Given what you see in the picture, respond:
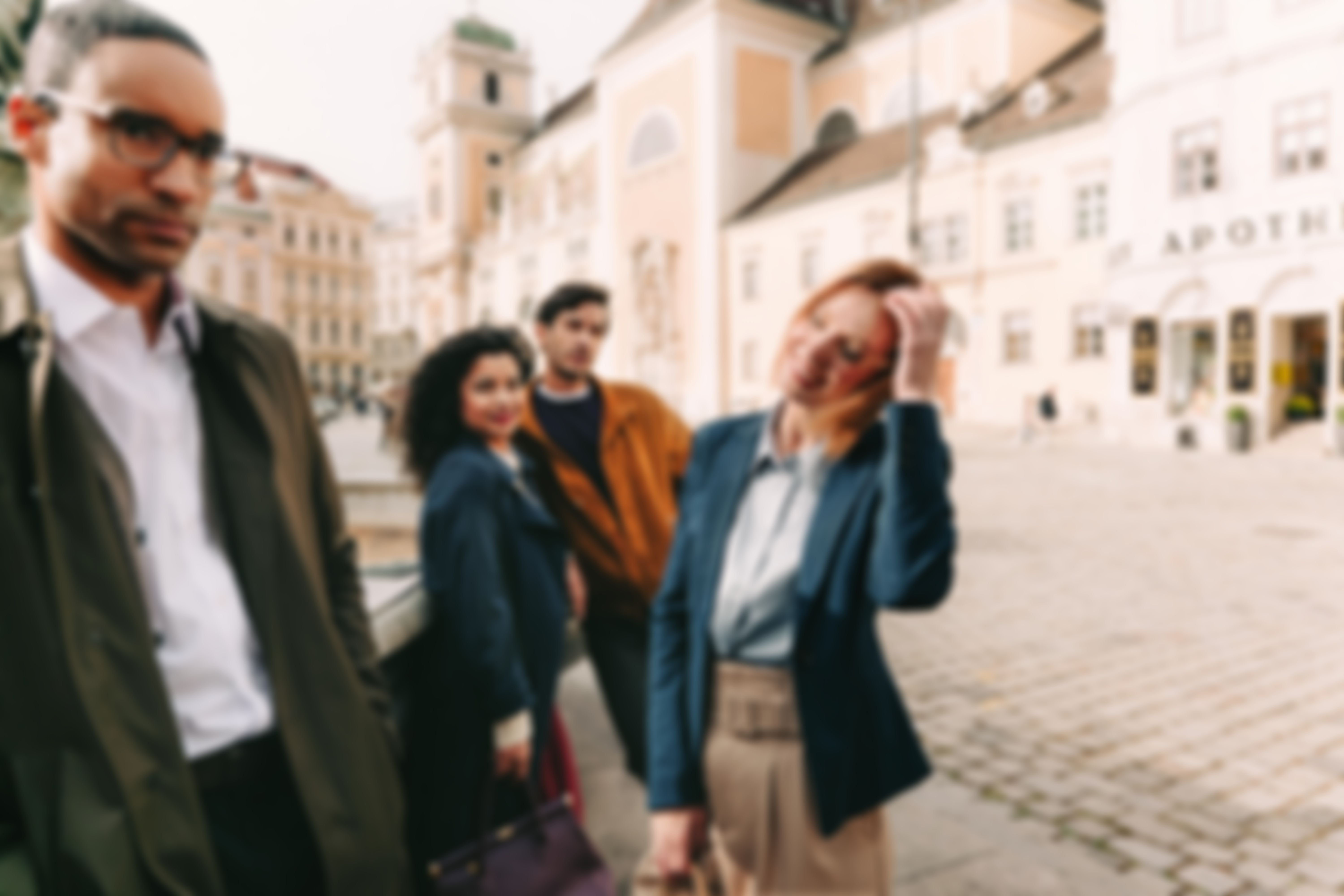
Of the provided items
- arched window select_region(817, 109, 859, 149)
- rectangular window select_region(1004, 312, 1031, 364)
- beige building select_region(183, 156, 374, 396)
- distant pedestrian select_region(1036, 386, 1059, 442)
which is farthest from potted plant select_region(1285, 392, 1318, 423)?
beige building select_region(183, 156, 374, 396)

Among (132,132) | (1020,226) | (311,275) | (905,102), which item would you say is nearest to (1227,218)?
(1020,226)

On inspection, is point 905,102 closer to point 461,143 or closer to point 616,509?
point 461,143

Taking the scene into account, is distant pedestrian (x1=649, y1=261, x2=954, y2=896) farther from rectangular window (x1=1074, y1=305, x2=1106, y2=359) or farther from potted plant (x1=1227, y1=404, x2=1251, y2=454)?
rectangular window (x1=1074, y1=305, x2=1106, y2=359)

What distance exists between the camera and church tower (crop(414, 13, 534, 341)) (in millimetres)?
62344

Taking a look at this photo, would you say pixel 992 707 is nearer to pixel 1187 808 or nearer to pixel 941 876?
pixel 1187 808

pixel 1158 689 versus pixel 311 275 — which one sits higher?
pixel 311 275

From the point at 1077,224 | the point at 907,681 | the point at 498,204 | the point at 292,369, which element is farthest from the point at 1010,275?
the point at 498,204

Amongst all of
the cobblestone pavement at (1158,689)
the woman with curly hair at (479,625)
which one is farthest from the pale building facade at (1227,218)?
the woman with curly hair at (479,625)

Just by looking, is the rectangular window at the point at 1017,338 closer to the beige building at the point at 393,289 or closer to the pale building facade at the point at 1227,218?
the pale building facade at the point at 1227,218

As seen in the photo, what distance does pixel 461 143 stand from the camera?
205ft

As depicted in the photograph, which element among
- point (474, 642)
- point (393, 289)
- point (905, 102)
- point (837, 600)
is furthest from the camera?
point (393, 289)

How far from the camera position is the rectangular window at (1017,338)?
2841cm

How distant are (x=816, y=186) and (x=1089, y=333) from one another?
524 inches

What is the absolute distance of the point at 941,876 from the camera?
10.2 feet
